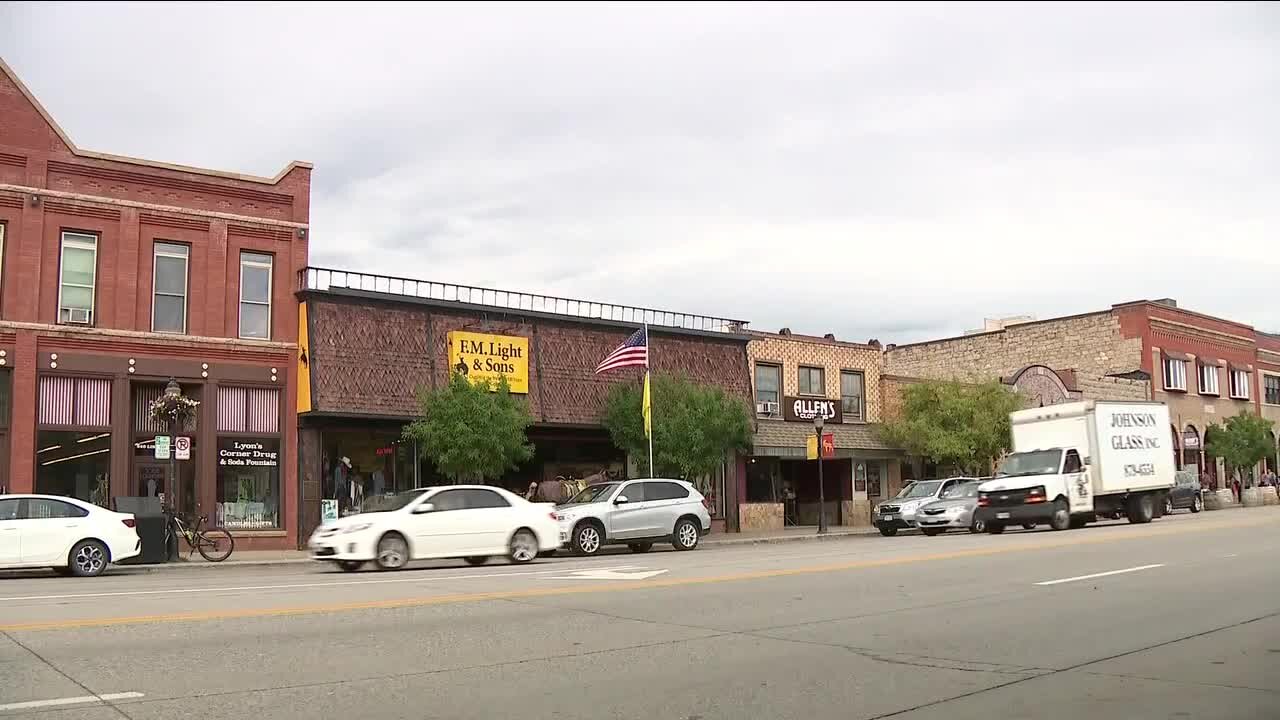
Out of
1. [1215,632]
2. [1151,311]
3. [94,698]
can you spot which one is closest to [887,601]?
[1215,632]

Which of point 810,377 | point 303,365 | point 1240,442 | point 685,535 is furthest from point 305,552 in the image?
point 1240,442

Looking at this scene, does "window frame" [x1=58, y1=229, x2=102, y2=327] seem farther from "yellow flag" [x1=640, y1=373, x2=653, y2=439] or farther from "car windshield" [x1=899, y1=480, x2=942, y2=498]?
"car windshield" [x1=899, y1=480, x2=942, y2=498]

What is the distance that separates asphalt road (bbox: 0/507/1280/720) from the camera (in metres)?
7.39

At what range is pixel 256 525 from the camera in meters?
27.2

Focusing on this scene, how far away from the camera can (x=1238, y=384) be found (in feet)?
197

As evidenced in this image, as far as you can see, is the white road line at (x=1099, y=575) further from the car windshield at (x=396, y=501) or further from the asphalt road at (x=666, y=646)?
the car windshield at (x=396, y=501)

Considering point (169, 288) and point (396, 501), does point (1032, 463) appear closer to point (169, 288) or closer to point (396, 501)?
point (396, 501)

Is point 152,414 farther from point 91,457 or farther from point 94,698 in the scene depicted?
point 94,698

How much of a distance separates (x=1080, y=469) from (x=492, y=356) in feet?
51.3

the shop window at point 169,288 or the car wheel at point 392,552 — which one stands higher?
the shop window at point 169,288

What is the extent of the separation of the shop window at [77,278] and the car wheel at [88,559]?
867 centimetres

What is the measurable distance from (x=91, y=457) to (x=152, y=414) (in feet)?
5.67

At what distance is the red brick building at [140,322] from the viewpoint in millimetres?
25438

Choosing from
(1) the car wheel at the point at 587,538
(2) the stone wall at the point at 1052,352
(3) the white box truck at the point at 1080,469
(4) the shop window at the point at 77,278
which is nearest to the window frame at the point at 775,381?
(3) the white box truck at the point at 1080,469
